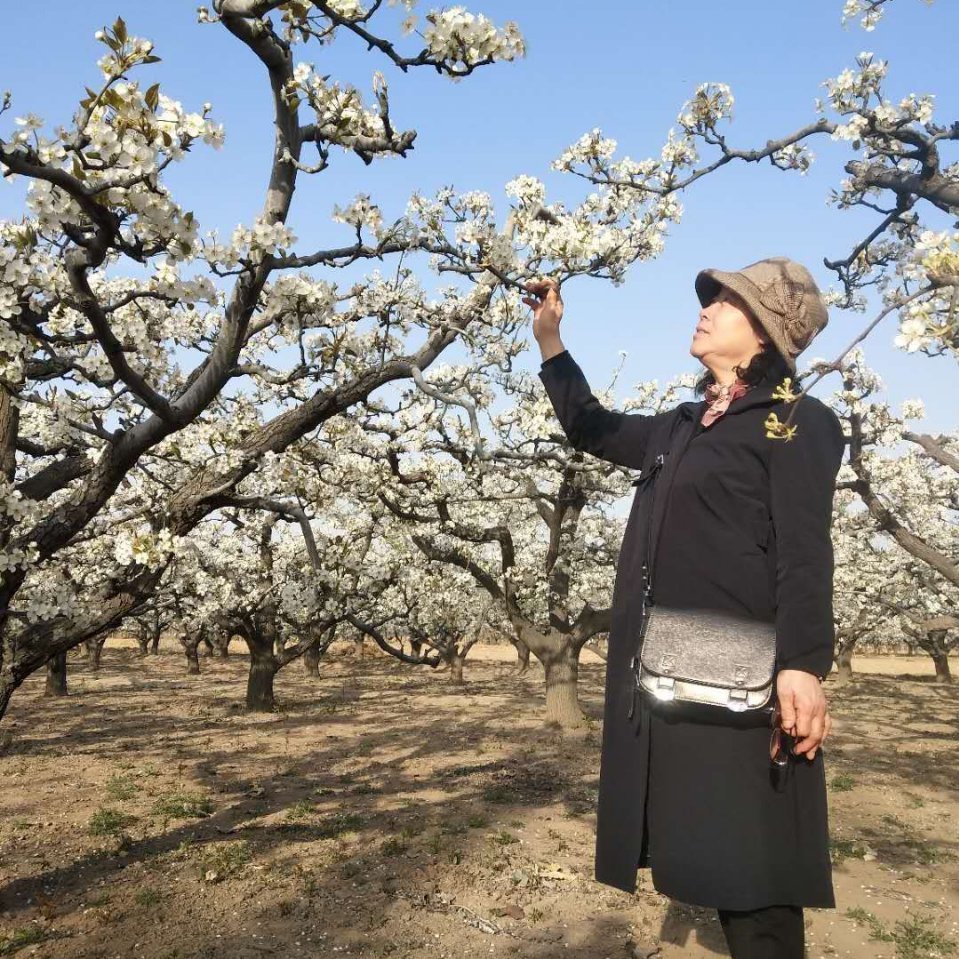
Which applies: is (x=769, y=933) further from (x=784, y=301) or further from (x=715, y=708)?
(x=784, y=301)

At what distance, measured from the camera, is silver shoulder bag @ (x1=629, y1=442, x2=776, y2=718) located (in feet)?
7.55

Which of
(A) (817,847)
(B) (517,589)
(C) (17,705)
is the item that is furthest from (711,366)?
(C) (17,705)

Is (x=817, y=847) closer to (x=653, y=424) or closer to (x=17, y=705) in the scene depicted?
(x=653, y=424)

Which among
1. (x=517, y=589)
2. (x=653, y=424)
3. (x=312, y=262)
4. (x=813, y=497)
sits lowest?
(x=517, y=589)

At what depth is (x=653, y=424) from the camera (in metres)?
3.16

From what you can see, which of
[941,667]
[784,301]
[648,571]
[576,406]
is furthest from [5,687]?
[941,667]

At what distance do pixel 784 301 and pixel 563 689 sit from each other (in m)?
13.7

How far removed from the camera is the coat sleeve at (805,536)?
2.24 meters

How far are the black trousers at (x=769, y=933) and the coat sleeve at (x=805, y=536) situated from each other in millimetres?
709

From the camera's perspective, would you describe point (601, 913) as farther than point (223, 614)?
No

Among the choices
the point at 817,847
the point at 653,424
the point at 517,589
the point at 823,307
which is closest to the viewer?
the point at 817,847

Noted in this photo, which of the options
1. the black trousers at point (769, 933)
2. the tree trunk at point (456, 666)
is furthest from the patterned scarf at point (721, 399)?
the tree trunk at point (456, 666)

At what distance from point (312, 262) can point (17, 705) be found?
1886cm

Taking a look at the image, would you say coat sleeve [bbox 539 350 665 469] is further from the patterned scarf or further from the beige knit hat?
the beige knit hat
